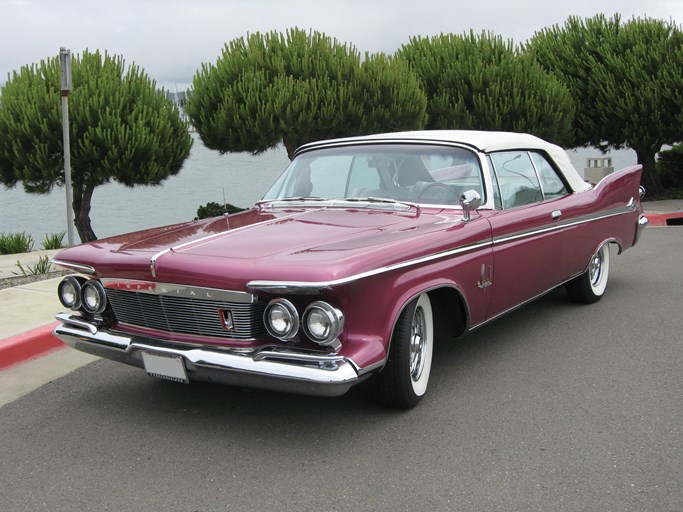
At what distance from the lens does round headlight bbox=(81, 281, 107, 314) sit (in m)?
4.24

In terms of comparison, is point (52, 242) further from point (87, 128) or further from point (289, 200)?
point (289, 200)

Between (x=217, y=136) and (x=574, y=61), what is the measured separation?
8788 millimetres

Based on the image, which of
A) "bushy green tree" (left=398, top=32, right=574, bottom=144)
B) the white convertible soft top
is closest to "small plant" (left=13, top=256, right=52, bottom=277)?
the white convertible soft top

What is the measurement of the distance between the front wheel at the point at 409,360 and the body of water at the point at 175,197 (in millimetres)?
7934

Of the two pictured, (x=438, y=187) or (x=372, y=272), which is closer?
(x=372, y=272)

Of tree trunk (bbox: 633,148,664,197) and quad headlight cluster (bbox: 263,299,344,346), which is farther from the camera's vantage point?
tree trunk (bbox: 633,148,664,197)

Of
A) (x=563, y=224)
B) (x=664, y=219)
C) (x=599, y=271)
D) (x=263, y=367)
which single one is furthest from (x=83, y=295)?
(x=664, y=219)

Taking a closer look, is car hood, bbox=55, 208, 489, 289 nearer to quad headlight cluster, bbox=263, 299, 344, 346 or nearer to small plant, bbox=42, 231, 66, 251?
quad headlight cluster, bbox=263, 299, 344, 346

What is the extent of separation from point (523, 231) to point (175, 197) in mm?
13816

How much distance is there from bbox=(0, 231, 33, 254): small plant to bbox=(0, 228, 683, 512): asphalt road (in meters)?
7.30

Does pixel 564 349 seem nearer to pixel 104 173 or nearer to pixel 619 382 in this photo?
pixel 619 382

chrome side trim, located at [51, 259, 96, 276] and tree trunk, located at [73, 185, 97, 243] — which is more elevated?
chrome side trim, located at [51, 259, 96, 276]

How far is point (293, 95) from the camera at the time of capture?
44.4ft

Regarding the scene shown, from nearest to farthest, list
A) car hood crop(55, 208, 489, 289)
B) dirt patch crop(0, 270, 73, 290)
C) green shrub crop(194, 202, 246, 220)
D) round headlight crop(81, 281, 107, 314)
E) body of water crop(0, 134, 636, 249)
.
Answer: car hood crop(55, 208, 489, 289)
round headlight crop(81, 281, 107, 314)
dirt patch crop(0, 270, 73, 290)
green shrub crop(194, 202, 246, 220)
body of water crop(0, 134, 636, 249)
